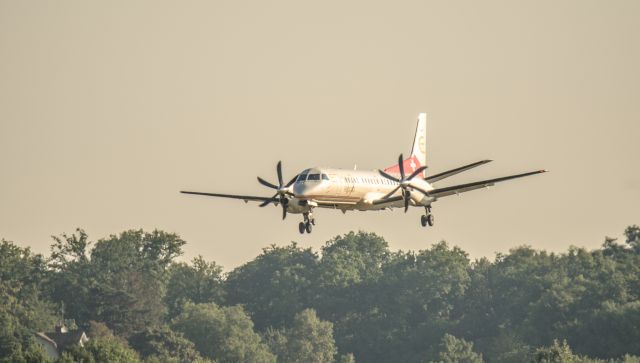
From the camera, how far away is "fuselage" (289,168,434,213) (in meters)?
90.3

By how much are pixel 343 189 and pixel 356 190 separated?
1221mm

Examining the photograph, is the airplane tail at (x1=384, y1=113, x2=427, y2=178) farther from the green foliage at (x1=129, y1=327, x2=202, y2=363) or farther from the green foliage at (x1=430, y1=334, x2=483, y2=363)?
the green foliage at (x1=430, y1=334, x2=483, y2=363)

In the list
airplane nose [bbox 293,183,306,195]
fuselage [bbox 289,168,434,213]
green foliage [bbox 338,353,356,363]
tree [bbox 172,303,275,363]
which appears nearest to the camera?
airplane nose [bbox 293,183,306,195]

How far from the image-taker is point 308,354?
600 feet

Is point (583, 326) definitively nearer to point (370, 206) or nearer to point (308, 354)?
point (308, 354)

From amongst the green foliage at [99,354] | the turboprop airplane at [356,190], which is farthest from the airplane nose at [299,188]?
the green foliage at [99,354]

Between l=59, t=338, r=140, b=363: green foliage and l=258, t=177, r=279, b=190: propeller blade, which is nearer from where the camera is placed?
l=258, t=177, r=279, b=190: propeller blade

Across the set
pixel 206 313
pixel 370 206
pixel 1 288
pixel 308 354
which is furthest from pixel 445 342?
pixel 370 206

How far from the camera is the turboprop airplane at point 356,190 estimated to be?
3561 inches

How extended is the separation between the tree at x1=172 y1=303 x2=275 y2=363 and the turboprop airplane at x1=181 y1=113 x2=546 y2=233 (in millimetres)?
80345

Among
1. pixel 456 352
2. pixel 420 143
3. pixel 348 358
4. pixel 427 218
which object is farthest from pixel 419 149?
pixel 456 352

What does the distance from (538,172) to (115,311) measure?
10716cm

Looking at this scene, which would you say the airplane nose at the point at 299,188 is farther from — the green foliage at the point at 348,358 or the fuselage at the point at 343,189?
the green foliage at the point at 348,358

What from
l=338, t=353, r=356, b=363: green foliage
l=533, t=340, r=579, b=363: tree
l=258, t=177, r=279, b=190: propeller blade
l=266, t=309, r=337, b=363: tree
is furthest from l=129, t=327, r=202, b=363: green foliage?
l=258, t=177, r=279, b=190: propeller blade
